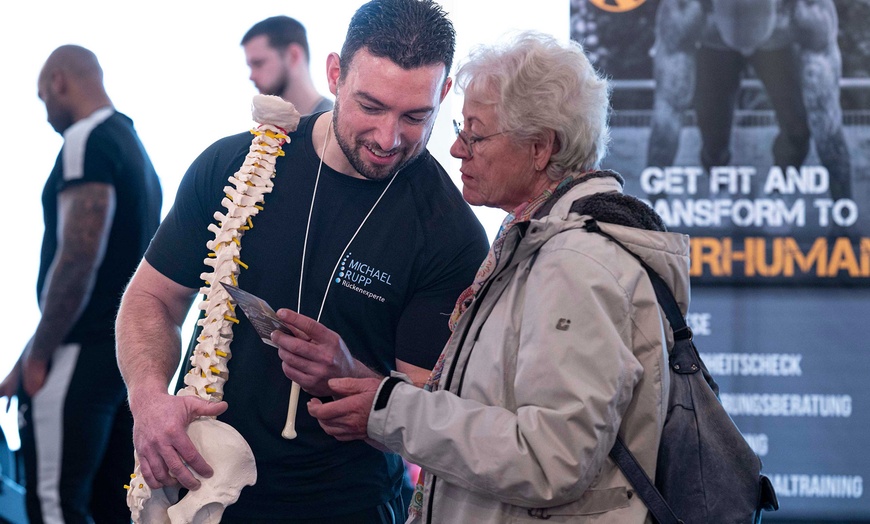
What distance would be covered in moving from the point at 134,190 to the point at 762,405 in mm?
2650

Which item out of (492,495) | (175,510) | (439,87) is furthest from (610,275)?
(175,510)

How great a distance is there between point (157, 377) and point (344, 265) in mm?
451

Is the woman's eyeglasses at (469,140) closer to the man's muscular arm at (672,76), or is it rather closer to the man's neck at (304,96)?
the man's muscular arm at (672,76)

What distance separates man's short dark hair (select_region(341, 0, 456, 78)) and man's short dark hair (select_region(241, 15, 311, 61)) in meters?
1.91

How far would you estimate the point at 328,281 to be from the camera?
Result: 192cm

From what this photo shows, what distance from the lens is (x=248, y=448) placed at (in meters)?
1.78

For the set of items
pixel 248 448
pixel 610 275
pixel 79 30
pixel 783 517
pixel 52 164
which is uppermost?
pixel 79 30

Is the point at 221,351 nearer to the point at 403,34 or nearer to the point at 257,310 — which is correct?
the point at 257,310

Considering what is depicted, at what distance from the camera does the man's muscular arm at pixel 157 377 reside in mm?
1724

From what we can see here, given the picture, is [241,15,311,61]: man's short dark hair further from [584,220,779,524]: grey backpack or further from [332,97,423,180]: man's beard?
[584,220,779,524]: grey backpack

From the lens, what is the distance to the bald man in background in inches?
138

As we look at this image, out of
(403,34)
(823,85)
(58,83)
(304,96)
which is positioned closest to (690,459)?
(403,34)

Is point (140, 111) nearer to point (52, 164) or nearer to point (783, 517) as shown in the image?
point (52, 164)

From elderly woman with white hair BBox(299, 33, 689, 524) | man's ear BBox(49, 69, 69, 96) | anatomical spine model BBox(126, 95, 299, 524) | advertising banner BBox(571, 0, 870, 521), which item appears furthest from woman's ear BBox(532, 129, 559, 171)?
man's ear BBox(49, 69, 69, 96)
